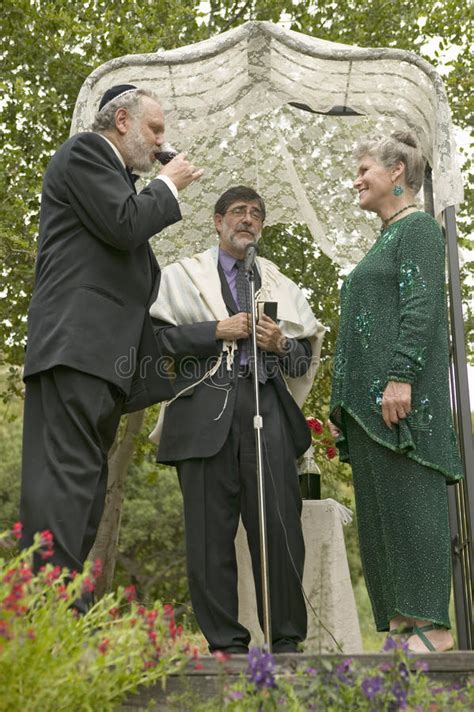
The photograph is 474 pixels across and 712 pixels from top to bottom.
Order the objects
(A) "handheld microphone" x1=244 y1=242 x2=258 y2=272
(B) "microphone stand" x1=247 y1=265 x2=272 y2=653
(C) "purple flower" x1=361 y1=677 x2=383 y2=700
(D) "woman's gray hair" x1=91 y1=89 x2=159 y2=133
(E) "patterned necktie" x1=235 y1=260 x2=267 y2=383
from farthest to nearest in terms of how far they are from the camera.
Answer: (E) "patterned necktie" x1=235 y1=260 x2=267 y2=383 → (A) "handheld microphone" x1=244 y1=242 x2=258 y2=272 → (D) "woman's gray hair" x1=91 y1=89 x2=159 y2=133 → (B) "microphone stand" x1=247 y1=265 x2=272 y2=653 → (C) "purple flower" x1=361 y1=677 x2=383 y2=700

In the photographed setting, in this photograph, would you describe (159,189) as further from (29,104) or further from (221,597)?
(29,104)

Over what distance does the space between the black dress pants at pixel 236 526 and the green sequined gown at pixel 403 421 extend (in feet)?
1.31

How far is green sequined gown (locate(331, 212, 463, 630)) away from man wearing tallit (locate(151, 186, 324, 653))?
0.41 m

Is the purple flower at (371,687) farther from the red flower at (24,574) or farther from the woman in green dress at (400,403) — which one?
the woman in green dress at (400,403)

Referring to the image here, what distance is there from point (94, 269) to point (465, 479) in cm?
176

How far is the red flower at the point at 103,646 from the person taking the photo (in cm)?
244

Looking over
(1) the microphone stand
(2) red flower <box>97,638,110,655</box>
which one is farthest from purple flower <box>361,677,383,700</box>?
(1) the microphone stand

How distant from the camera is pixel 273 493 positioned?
4.68 metres

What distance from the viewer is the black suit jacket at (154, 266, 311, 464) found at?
4660 millimetres

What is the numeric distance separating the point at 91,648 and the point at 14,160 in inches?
259

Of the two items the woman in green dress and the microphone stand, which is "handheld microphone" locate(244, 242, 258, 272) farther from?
the woman in green dress

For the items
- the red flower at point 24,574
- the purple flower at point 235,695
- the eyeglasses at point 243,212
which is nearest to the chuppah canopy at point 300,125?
the eyeglasses at point 243,212

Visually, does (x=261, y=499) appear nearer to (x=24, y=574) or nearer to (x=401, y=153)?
(x=401, y=153)

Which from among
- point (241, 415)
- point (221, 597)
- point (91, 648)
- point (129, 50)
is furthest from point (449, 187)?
point (129, 50)
